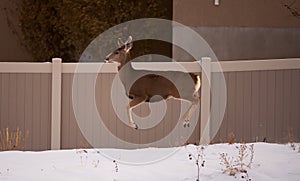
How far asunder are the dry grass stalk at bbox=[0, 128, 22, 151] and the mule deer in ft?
5.59

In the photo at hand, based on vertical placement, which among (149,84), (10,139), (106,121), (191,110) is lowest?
(10,139)

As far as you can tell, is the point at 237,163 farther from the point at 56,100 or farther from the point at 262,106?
the point at 56,100

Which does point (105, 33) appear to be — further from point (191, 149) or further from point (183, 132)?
point (191, 149)

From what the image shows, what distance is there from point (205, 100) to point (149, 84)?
4.62 feet

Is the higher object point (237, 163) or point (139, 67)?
point (139, 67)

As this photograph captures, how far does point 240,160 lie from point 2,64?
162 inches

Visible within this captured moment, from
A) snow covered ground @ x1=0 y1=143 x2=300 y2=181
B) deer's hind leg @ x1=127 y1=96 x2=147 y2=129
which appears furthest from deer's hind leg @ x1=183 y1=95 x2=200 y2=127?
snow covered ground @ x1=0 y1=143 x2=300 y2=181

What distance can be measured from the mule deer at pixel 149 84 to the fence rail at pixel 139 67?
52 centimetres

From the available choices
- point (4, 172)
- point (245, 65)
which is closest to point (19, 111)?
point (4, 172)

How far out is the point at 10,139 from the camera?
32.4 feet

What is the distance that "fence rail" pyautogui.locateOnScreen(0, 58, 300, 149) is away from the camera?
9.97 m

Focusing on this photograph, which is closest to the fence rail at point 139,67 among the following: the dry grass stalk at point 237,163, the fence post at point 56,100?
the fence post at point 56,100

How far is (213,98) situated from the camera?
1048cm

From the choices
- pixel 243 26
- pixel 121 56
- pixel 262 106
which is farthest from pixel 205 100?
pixel 243 26
